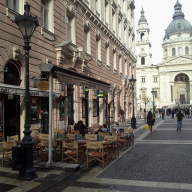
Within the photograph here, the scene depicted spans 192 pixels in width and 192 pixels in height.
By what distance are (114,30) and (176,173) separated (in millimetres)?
A: 22422

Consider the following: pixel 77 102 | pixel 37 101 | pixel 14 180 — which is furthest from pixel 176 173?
pixel 77 102

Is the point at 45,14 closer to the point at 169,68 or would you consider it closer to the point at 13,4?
the point at 13,4

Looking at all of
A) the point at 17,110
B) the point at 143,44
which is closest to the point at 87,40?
the point at 17,110

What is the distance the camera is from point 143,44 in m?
90.8

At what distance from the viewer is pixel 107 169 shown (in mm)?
7637

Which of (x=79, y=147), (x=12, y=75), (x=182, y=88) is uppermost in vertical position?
(x=182, y=88)

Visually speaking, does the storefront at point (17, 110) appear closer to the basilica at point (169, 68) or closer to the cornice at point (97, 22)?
the cornice at point (97, 22)

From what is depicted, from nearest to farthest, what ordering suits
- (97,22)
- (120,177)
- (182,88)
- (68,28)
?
(120,177) < (68,28) < (97,22) < (182,88)

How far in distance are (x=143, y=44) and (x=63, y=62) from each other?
80.3 metres

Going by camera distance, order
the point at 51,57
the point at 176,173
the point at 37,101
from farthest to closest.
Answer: the point at 51,57 < the point at 37,101 < the point at 176,173

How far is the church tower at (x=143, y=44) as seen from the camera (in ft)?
298

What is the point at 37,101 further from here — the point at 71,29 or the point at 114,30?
the point at 114,30

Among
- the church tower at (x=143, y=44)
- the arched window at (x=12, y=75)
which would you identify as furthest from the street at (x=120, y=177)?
the church tower at (x=143, y=44)

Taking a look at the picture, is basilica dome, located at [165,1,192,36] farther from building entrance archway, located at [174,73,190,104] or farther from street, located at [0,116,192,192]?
street, located at [0,116,192,192]
